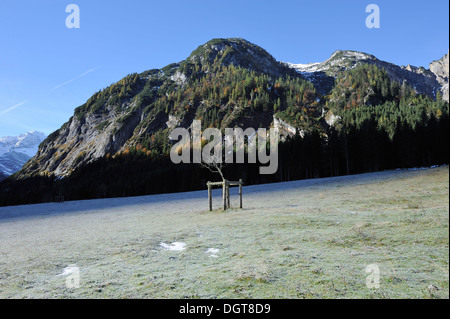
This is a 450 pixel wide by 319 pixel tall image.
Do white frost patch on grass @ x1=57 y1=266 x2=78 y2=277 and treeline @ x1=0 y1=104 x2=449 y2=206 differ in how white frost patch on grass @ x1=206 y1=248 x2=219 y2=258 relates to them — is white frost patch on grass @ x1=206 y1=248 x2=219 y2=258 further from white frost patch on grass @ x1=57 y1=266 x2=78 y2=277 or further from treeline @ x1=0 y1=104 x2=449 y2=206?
treeline @ x1=0 y1=104 x2=449 y2=206

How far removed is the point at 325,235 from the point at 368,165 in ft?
251

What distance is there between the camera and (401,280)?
6.19 meters

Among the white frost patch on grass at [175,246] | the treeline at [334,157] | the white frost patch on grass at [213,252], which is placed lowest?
the white frost patch on grass at [175,246]

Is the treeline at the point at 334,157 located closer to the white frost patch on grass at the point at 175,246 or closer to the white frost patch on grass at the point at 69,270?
the white frost patch on grass at the point at 175,246

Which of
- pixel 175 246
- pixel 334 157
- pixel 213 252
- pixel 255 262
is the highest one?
pixel 334 157

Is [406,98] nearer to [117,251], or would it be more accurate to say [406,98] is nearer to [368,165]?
[368,165]

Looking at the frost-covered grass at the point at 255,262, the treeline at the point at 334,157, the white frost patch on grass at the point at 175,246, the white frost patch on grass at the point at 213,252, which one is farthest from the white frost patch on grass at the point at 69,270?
the treeline at the point at 334,157

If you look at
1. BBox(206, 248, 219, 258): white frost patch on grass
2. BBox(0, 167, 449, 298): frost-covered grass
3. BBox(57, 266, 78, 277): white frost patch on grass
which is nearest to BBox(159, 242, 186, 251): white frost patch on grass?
BBox(0, 167, 449, 298): frost-covered grass

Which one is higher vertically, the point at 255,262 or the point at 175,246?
the point at 255,262

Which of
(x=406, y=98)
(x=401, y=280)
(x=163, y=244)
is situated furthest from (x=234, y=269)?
(x=406, y=98)

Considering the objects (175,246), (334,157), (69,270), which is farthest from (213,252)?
(334,157)

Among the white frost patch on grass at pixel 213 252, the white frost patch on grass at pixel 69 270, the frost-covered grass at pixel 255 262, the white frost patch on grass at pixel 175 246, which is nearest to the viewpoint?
the frost-covered grass at pixel 255 262

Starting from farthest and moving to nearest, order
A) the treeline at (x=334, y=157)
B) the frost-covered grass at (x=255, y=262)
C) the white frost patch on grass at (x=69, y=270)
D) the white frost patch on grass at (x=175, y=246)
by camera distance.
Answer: the treeline at (x=334, y=157) < the white frost patch on grass at (x=175, y=246) < the white frost patch on grass at (x=69, y=270) < the frost-covered grass at (x=255, y=262)

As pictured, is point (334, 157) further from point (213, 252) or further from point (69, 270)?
point (69, 270)
